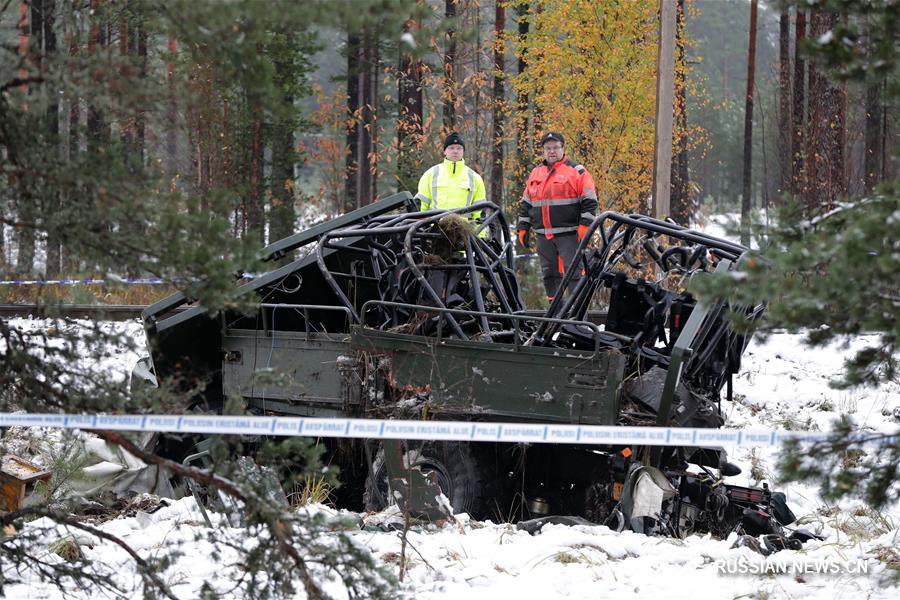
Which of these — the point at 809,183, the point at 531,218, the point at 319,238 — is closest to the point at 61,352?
the point at 319,238

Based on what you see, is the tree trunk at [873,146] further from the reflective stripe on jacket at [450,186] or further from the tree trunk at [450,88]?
the reflective stripe on jacket at [450,186]

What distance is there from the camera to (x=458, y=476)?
22.2ft

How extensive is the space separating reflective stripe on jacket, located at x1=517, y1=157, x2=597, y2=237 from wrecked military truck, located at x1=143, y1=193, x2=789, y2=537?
2739 millimetres

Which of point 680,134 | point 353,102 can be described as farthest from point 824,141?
point 353,102

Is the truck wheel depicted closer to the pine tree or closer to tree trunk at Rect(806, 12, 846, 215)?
the pine tree

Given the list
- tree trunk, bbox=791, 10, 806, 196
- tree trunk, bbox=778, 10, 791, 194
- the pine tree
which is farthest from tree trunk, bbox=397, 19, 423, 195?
the pine tree

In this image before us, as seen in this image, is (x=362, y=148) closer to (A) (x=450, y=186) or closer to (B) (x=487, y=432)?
(A) (x=450, y=186)

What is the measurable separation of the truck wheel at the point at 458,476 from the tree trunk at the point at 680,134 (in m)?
14.5

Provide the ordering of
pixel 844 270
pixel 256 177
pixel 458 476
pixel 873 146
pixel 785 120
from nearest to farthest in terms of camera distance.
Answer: pixel 844 270 < pixel 458 476 < pixel 873 146 < pixel 256 177 < pixel 785 120

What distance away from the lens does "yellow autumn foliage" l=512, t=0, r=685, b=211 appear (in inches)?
762

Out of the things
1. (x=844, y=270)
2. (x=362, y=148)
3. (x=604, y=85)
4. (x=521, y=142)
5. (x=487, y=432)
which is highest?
(x=362, y=148)

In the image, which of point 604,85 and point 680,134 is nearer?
point 604,85

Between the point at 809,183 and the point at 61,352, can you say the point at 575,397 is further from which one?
the point at 809,183

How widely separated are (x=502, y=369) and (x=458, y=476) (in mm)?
812
